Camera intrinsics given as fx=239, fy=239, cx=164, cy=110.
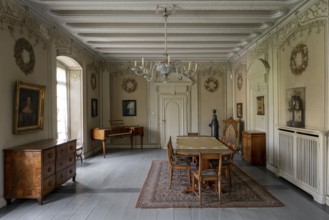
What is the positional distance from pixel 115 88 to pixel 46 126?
453 centimetres

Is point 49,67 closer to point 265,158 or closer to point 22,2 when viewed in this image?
point 22,2

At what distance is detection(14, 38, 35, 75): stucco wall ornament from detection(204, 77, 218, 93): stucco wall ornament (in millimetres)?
6410

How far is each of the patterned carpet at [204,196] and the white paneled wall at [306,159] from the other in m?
0.66

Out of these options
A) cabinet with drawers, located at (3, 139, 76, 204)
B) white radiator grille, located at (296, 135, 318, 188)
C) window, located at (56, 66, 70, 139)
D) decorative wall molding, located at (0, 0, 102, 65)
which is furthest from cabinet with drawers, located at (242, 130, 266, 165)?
decorative wall molding, located at (0, 0, 102, 65)

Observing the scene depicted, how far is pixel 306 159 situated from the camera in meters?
4.09

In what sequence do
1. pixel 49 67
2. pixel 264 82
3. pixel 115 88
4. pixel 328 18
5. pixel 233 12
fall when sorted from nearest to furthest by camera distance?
pixel 328 18 → pixel 233 12 → pixel 49 67 → pixel 264 82 → pixel 115 88

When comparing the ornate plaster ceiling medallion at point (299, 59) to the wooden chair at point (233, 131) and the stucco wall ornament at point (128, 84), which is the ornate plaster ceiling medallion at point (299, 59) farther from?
the stucco wall ornament at point (128, 84)

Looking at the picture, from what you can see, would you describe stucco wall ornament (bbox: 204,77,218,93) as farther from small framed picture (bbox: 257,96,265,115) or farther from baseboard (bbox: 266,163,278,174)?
baseboard (bbox: 266,163,278,174)

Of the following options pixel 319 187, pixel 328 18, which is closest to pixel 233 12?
pixel 328 18

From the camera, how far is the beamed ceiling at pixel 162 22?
14.1 feet

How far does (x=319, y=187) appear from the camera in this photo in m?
3.75

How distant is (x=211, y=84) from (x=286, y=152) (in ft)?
16.4

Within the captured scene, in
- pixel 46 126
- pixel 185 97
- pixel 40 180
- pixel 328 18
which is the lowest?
pixel 40 180

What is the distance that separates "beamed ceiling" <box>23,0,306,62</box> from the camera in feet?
14.1
